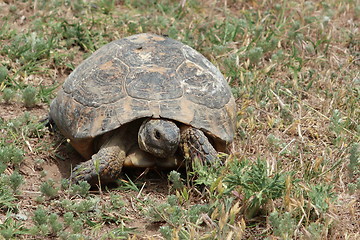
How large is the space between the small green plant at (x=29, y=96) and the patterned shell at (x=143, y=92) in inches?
19.0

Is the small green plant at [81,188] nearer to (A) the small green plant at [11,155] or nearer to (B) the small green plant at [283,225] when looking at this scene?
(A) the small green plant at [11,155]

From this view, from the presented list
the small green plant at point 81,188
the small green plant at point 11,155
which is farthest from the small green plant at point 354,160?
the small green plant at point 11,155

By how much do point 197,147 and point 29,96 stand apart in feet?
6.72

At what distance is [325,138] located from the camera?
577 cm

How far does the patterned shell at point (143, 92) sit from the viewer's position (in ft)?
16.2

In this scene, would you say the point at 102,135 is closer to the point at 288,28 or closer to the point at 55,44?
the point at 55,44

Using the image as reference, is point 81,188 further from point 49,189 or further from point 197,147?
point 197,147

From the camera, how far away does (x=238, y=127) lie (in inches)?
228

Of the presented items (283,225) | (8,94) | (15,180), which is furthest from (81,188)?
(8,94)

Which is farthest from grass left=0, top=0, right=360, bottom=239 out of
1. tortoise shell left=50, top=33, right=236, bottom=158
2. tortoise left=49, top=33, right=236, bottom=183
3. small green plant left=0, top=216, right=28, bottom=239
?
tortoise shell left=50, top=33, right=236, bottom=158

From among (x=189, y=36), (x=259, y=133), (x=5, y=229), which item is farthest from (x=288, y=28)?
(x=5, y=229)

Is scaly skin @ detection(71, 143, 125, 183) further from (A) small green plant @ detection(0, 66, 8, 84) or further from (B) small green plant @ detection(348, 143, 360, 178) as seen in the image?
(B) small green plant @ detection(348, 143, 360, 178)

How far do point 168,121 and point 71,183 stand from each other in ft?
3.16

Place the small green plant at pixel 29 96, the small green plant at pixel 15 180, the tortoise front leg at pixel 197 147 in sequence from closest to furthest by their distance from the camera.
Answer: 1. the small green plant at pixel 15 180
2. the tortoise front leg at pixel 197 147
3. the small green plant at pixel 29 96
